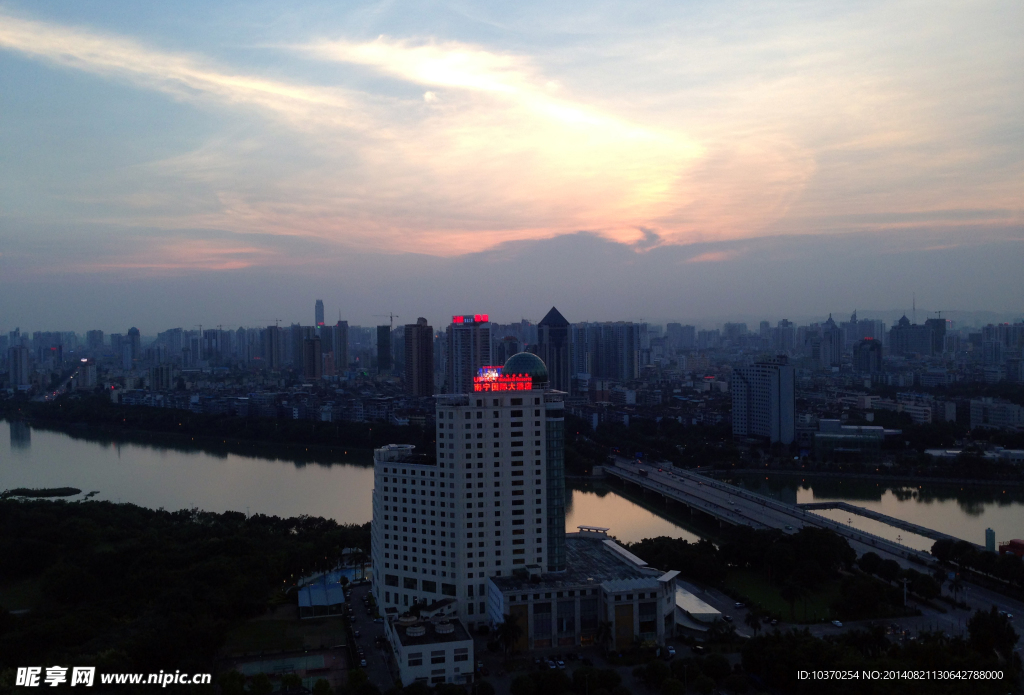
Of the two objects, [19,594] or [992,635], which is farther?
[19,594]

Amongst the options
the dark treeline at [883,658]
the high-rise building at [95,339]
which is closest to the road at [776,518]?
the dark treeline at [883,658]

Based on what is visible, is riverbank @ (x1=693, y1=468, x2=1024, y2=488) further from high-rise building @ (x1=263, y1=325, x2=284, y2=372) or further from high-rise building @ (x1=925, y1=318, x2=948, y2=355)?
high-rise building @ (x1=263, y1=325, x2=284, y2=372)

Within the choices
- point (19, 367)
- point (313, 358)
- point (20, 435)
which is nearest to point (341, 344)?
point (313, 358)

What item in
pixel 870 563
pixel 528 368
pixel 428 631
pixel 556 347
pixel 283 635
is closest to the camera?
pixel 428 631

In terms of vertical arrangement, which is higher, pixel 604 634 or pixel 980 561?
pixel 980 561

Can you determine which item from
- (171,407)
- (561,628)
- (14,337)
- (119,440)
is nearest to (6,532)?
(561,628)

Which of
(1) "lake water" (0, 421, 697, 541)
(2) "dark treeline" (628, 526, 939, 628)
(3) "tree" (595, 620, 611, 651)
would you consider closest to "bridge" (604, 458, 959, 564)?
(1) "lake water" (0, 421, 697, 541)

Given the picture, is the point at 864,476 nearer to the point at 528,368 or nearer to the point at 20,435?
the point at 528,368

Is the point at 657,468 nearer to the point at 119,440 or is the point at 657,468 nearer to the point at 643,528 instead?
the point at 643,528
